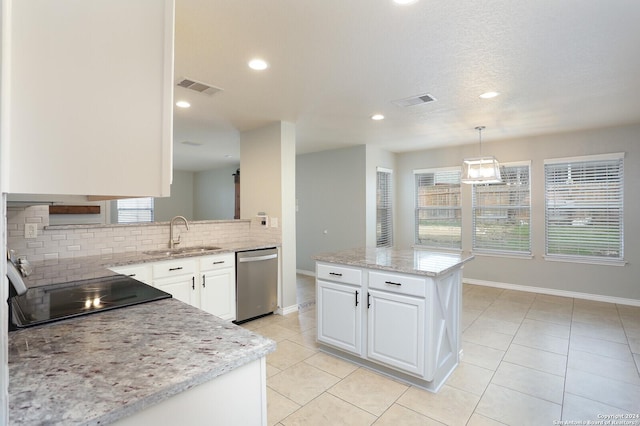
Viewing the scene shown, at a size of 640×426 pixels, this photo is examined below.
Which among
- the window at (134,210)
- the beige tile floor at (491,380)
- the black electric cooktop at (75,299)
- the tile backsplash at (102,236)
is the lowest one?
the beige tile floor at (491,380)

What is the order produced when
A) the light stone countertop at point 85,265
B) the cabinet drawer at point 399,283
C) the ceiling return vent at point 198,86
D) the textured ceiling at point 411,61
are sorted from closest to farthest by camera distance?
1. the textured ceiling at point 411,61
2. the light stone countertop at point 85,265
3. the cabinet drawer at point 399,283
4. the ceiling return vent at point 198,86

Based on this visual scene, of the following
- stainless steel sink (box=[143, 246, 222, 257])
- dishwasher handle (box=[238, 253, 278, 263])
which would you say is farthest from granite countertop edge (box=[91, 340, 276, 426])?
dishwasher handle (box=[238, 253, 278, 263])

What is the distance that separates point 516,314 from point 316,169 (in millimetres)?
4052

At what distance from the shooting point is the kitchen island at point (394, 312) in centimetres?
235

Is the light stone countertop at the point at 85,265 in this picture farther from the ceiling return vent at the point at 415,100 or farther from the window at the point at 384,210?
the window at the point at 384,210

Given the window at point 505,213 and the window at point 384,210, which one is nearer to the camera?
the window at point 505,213

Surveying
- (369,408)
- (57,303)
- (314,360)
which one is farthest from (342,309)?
(57,303)

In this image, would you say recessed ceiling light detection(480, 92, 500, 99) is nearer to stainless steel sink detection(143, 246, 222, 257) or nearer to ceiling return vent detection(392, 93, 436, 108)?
ceiling return vent detection(392, 93, 436, 108)

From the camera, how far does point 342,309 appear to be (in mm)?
2814

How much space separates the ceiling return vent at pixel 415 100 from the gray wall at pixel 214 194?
582 centimetres

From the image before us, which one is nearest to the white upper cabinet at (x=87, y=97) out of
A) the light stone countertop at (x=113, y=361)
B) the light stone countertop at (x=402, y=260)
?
the light stone countertop at (x=113, y=361)

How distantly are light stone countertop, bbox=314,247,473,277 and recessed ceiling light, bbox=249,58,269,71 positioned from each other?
1.65 metres

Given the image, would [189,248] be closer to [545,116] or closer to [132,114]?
[132,114]

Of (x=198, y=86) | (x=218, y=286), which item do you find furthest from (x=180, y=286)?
(x=198, y=86)
